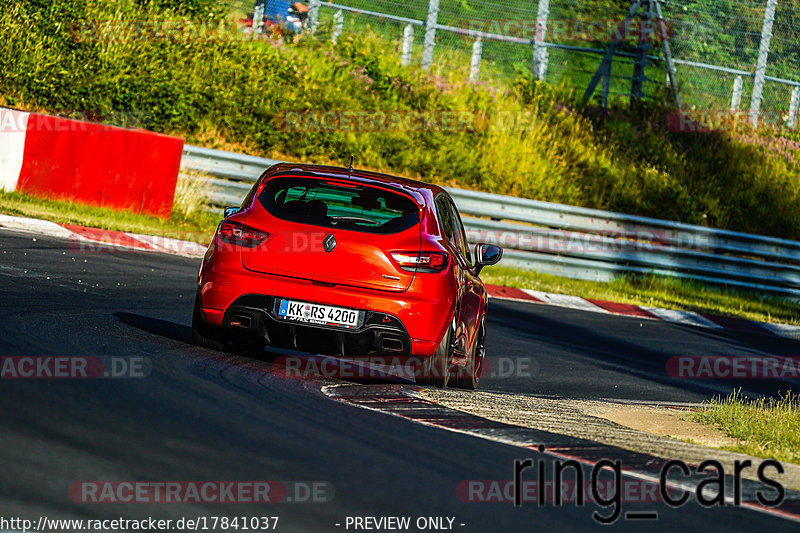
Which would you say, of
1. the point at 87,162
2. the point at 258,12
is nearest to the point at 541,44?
the point at 258,12

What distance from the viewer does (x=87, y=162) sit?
57.3 feet

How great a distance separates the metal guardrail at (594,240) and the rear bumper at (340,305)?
11589mm

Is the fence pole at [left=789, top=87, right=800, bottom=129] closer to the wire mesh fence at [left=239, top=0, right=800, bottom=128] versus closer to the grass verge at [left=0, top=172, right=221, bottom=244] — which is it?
the wire mesh fence at [left=239, top=0, right=800, bottom=128]

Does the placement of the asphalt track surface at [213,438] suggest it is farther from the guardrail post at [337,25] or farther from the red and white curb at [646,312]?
the guardrail post at [337,25]

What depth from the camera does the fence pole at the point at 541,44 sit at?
84.3ft

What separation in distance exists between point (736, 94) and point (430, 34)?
7948mm

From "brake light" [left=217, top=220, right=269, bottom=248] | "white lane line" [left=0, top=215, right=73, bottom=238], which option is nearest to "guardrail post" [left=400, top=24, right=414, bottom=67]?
"white lane line" [left=0, top=215, right=73, bottom=238]

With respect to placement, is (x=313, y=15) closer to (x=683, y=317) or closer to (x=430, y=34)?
(x=430, y=34)

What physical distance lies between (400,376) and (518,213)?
11.7m

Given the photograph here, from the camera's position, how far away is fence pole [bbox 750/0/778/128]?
26.7 metres

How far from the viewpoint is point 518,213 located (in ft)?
68.4

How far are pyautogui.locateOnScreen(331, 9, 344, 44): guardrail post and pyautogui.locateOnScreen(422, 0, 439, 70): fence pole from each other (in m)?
2.30

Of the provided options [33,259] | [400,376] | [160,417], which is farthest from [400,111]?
[160,417]

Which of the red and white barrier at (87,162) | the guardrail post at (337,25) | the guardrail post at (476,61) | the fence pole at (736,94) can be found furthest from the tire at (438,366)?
the fence pole at (736,94)
